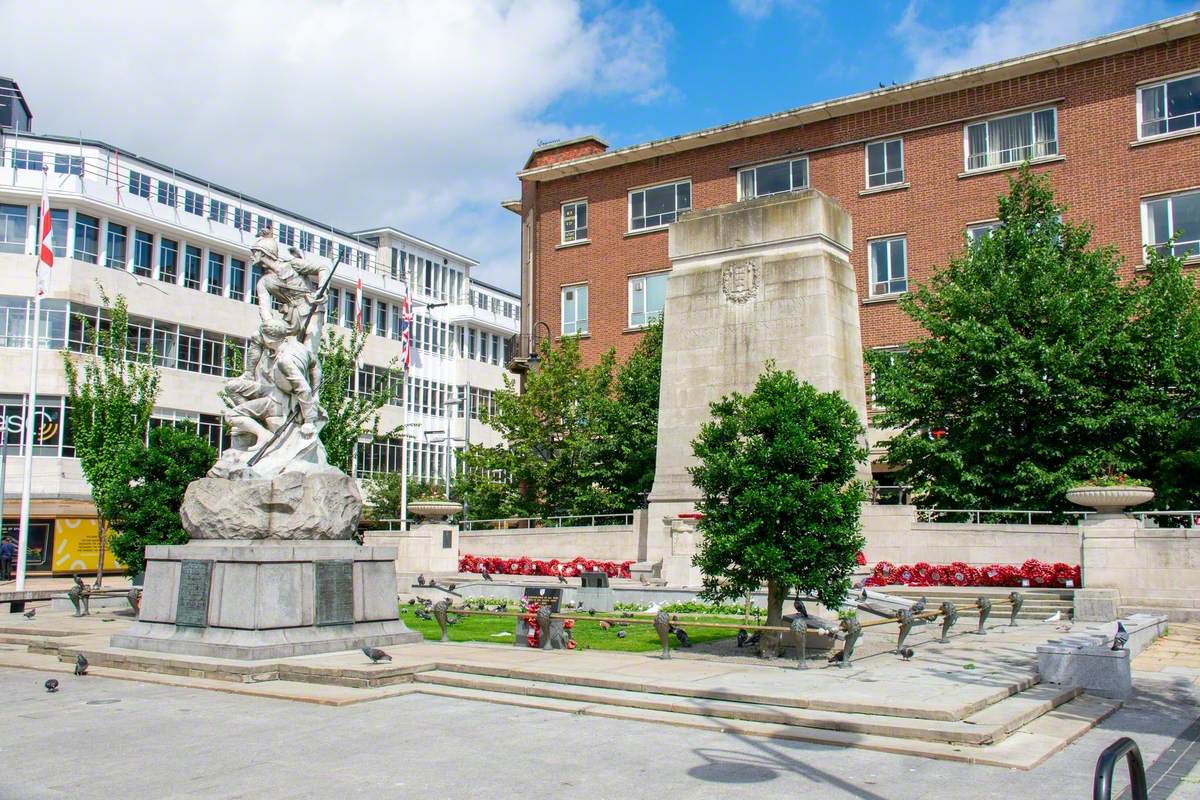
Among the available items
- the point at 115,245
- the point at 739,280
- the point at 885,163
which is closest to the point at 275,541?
the point at 739,280

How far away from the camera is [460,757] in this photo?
872 cm

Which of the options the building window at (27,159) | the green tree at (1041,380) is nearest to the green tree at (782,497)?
the green tree at (1041,380)

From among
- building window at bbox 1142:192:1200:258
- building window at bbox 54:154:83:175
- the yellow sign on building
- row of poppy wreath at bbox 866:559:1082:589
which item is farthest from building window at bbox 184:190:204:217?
building window at bbox 1142:192:1200:258

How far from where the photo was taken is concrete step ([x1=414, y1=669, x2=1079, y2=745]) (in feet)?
30.1

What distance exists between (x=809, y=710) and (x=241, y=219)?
→ 50336 mm

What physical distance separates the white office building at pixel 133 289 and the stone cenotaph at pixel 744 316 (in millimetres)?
11811

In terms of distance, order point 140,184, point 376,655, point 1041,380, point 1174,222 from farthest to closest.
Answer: point 140,184 < point 1174,222 < point 1041,380 < point 376,655

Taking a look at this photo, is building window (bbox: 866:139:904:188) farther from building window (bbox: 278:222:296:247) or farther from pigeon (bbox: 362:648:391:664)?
building window (bbox: 278:222:296:247)

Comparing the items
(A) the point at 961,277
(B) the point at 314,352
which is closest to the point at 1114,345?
(A) the point at 961,277

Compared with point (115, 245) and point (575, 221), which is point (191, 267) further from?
point (575, 221)

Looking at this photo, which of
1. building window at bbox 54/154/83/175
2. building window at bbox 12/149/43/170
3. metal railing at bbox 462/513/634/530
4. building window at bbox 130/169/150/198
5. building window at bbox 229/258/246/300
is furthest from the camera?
building window at bbox 229/258/246/300

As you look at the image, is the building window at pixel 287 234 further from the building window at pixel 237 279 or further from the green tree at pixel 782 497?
the green tree at pixel 782 497

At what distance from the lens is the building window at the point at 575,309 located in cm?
4281

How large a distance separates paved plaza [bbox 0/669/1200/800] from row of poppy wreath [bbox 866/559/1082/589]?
31.9 ft
